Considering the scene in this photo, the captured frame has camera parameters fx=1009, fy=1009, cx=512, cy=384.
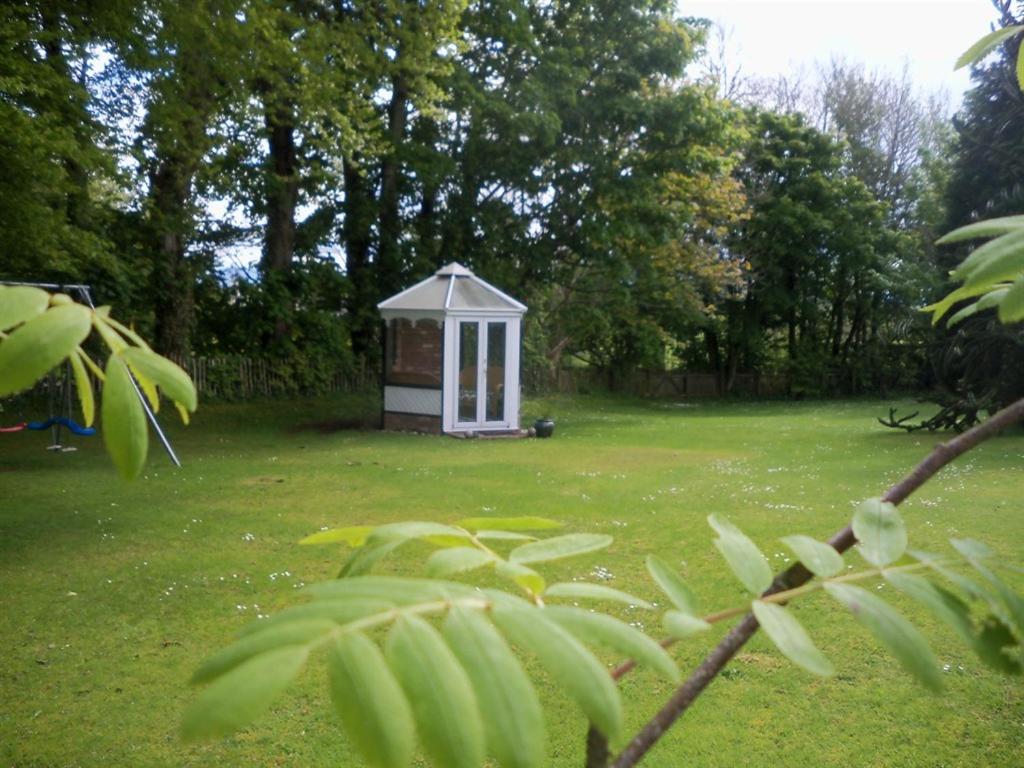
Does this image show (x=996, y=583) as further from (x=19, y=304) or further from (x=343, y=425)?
(x=343, y=425)

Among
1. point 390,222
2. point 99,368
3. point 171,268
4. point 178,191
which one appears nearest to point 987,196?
point 390,222

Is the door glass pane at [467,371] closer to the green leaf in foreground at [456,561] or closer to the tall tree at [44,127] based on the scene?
the tall tree at [44,127]

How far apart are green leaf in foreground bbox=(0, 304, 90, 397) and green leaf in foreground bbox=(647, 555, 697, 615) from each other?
502 millimetres

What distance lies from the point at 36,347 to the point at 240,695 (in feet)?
1.12

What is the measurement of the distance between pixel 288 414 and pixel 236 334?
2306mm

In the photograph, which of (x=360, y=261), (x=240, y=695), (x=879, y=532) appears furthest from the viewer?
(x=360, y=261)

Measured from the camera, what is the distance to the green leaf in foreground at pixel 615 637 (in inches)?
25.6

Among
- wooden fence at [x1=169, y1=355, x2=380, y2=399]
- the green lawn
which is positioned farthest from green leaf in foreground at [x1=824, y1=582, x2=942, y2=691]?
wooden fence at [x1=169, y1=355, x2=380, y2=399]

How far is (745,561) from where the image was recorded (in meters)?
0.88

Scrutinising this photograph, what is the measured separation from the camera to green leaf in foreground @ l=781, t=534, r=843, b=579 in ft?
2.77

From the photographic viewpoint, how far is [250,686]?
55 centimetres

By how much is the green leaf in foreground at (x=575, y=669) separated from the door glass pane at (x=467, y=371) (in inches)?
696

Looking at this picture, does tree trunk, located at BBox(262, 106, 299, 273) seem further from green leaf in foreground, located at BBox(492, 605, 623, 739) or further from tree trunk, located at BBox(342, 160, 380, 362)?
green leaf in foreground, located at BBox(492, 605, 623, 739)

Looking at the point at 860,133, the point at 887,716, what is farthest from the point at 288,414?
the point at 860,133
